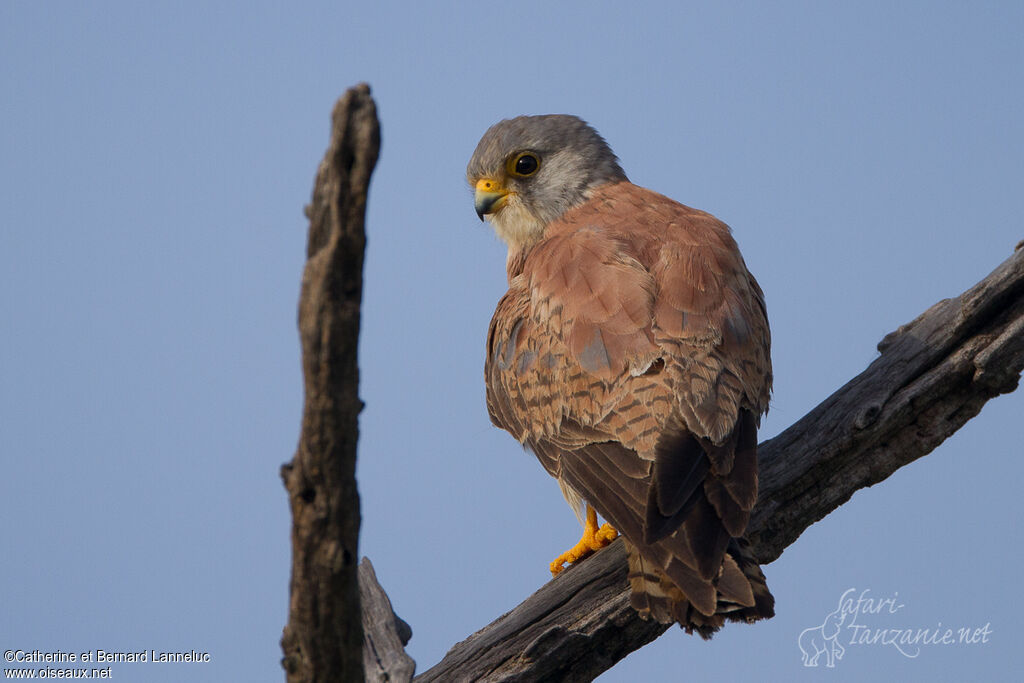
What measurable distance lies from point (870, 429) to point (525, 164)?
85.0 inches

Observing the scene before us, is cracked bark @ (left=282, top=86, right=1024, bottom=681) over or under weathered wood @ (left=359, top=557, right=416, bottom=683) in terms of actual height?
under

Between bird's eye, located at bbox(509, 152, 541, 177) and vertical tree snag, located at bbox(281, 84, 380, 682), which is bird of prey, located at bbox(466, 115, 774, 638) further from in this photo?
vertical tree snag, located at bbox(281, 84, 380, 682)

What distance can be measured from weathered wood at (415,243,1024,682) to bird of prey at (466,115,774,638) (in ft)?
0.98

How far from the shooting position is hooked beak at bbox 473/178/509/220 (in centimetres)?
505

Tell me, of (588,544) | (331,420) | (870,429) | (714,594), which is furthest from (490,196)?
(331,420)

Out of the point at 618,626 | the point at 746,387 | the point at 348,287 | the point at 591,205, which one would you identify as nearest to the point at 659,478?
the point at 746,387

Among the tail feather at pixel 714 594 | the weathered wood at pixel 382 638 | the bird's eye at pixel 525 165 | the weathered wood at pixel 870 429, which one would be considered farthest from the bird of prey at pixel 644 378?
the weathered wood at pixel 382 638

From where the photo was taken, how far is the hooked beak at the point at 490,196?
5055 millimetres

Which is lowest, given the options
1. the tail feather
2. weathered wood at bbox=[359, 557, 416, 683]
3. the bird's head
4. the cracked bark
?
the tail feather

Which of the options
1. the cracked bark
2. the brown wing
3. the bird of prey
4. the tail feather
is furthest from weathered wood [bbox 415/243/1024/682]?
the tail feather

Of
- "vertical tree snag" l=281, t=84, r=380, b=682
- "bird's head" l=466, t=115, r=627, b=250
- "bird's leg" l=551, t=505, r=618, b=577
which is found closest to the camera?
"vertical tree snag" l=281, t=84, r=380, b=682

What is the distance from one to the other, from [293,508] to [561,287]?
1.83 metres

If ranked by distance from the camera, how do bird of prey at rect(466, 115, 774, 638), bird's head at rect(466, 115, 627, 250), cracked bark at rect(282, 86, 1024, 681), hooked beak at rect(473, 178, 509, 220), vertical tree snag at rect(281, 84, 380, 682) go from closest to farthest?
1. vertical tree snag at rect(281, 84, 380, 682)
2. bird of prey at rect(466, 115, 774, 638)
3. cracked bark at rect(282, 86, 1024, 681)
4. bird's head at rect(466, 115, 627, 250)
5. hooked beak at rect(473, 178, 509, 220)

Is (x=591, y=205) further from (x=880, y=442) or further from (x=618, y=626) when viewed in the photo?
(x=618, y=626)
